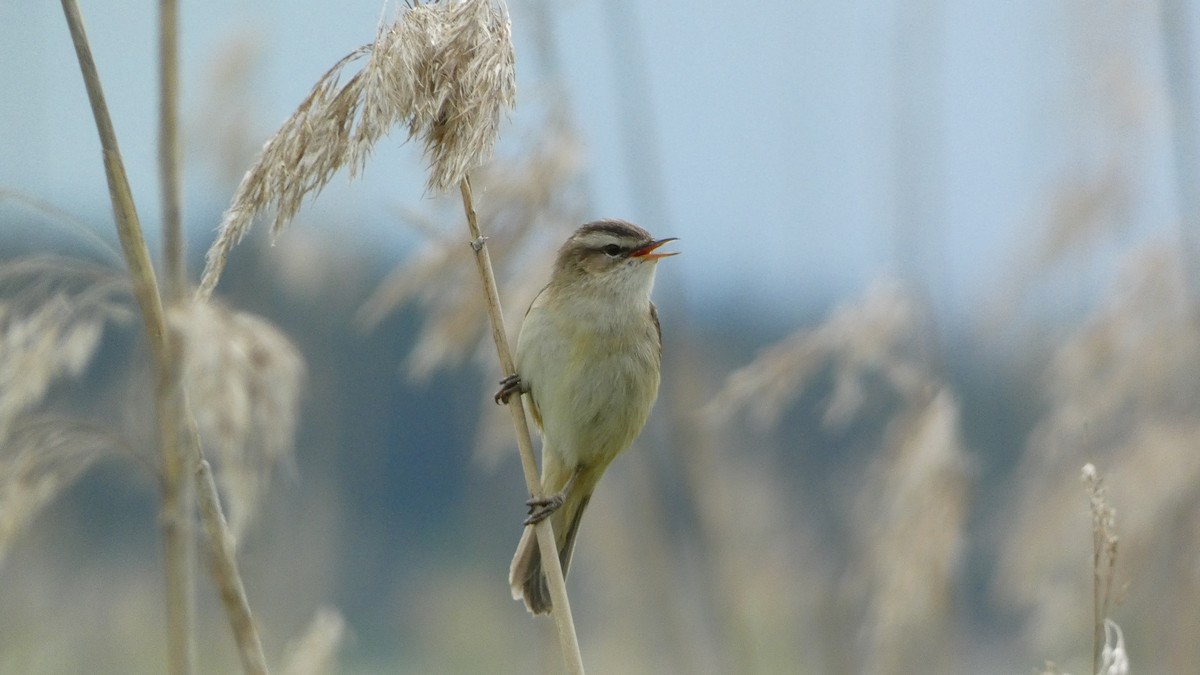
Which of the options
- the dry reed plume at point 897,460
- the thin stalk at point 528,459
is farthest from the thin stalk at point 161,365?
the dry reed plume at point 897,460

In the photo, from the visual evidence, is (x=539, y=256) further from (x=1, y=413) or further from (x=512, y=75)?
(x=1, y=413)

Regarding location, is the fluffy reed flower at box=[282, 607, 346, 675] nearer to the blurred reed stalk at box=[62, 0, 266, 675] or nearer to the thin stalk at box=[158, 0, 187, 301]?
the blurred reed stalk at box=[62, 0, 266, 675]

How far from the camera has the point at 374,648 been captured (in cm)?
604

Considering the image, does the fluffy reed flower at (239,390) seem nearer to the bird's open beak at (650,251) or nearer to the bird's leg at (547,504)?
the bird's leg at (547,504)

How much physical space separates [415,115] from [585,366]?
1039 millimetres

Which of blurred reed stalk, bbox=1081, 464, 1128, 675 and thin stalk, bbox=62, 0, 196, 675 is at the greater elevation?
thin stalk, bbox=62, 0, 196, 675

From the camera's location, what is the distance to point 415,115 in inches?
66.7

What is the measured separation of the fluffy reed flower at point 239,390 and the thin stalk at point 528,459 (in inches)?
12.9

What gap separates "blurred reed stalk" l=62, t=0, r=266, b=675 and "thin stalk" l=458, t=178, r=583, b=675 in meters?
0.55

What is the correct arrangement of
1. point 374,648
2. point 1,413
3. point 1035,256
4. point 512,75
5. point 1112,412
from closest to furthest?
point 1,413, point 512,75, point 1112,412, point 1035,256, point 374,648

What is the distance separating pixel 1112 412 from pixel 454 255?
197 cm

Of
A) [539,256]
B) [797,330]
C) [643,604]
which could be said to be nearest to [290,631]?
[643,604]

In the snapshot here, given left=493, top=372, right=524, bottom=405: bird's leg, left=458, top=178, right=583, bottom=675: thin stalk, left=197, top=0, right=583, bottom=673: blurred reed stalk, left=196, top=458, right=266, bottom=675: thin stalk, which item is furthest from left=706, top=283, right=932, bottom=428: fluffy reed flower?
left=196, top=458, right=266, bottom=675: thin stalk

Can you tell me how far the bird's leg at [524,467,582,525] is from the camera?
1.98 m
